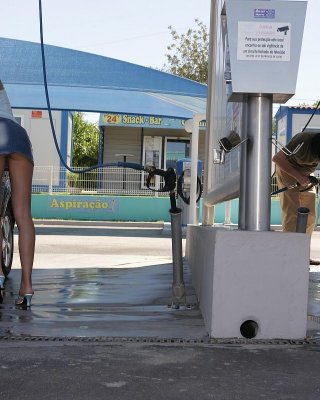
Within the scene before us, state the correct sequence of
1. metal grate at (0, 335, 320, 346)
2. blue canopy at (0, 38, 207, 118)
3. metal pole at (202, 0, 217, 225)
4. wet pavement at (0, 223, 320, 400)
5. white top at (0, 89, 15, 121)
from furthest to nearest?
blue canopy at (0, 38, 207, 118) → metal pole at (202, 0, 217, 225) → white top at (0, 89, 15, 121) → metal grate at (0, 335, 320, 346) → wet pavement at (0, 223, 320, 400)

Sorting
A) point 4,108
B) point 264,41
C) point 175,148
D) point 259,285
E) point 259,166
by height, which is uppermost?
point 175,148

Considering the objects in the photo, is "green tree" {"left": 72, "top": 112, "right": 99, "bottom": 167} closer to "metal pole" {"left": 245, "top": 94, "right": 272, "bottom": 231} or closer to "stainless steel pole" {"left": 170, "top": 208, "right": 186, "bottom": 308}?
"stainless steel pole" {"left": 170, "top": 208, "right": 186, "bottom": 308}

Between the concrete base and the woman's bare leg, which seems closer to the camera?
the concrete base

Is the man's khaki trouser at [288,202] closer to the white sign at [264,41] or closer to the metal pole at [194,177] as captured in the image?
the metal pole at [194,177]

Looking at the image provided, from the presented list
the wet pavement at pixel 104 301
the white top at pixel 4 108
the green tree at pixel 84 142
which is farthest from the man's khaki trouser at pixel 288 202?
the green tree at pixel 84 142

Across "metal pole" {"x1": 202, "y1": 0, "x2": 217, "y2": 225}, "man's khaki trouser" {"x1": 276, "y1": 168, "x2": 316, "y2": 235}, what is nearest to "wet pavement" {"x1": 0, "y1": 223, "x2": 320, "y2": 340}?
"man's khaki trouser" {"x1": 276, "y1": 168, "x2": 316, "y2": 235}

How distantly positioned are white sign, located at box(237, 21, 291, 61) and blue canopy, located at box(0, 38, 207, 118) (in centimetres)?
1286

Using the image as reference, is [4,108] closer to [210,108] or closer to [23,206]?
[23,206]

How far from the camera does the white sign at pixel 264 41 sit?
11.6 feet

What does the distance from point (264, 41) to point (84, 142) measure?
45.5m

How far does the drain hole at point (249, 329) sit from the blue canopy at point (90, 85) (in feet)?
42.9

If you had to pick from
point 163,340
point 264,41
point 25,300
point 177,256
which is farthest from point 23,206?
point 264,41

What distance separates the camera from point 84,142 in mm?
48500

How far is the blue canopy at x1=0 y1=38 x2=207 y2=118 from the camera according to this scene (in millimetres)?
17234
